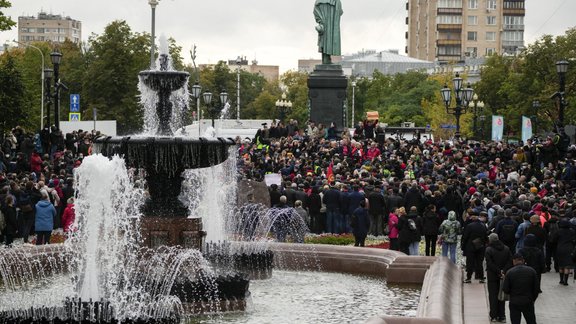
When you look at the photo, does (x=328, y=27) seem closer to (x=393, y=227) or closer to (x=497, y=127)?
(x=497, y=127)

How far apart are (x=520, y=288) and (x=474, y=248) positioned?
4.71 meters

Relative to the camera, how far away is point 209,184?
27.1 metres

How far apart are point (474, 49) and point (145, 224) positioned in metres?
161

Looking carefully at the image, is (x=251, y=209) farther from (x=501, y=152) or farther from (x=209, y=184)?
(x=501, y=152)

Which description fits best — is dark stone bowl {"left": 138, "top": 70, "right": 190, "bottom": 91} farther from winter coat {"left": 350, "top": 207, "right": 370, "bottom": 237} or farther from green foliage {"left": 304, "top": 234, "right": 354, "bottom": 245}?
green foliage {"left": 304, "top": 234, "right": 354, "bottom": 245}

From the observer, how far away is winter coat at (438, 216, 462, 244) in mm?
24641

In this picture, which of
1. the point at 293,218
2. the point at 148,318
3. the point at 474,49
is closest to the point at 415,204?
the point at 293,218

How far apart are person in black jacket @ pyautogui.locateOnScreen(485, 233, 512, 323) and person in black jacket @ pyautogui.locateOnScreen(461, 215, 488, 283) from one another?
112 inches

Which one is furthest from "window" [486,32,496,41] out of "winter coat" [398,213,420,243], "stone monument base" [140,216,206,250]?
"stone monument base" [140,216,206,250]

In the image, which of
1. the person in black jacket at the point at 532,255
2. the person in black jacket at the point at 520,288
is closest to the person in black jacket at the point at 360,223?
the person in black jacket at the point at 532,255

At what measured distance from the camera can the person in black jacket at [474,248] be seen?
74.3ft

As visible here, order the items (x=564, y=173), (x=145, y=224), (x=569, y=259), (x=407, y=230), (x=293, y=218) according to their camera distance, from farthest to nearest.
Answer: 1. (x=564, y=173)
2. (x=293, y=218)
3. (x=407, y=230)
4. (x=569, y=259)
5. (x=145, y=224)

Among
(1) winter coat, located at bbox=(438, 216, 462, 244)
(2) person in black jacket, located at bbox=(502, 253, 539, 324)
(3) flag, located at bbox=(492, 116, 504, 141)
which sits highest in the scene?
(3) flag, located at bbox=(492, 116, 504, 141)

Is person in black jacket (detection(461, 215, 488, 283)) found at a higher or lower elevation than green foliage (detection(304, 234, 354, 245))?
higher
